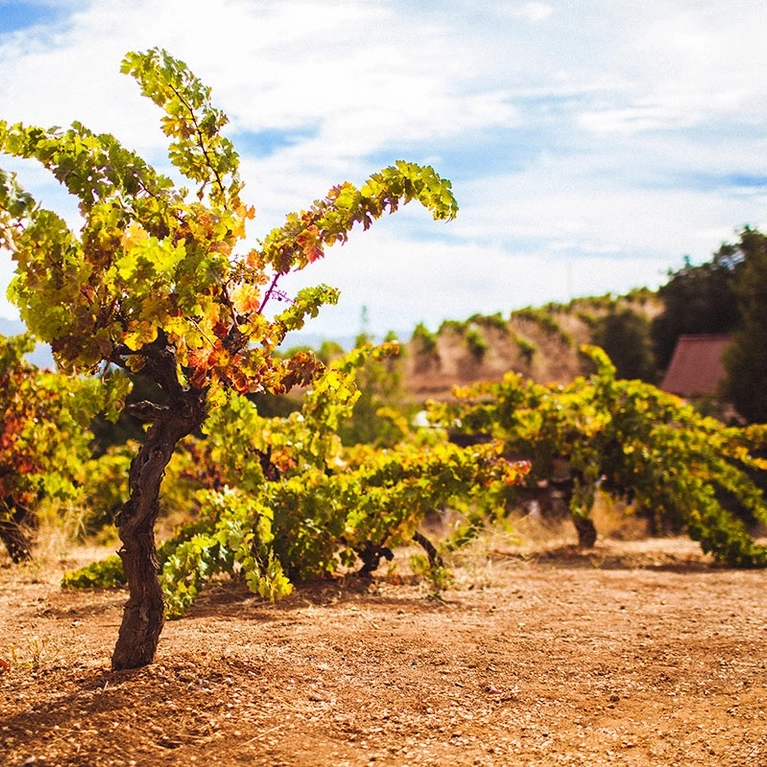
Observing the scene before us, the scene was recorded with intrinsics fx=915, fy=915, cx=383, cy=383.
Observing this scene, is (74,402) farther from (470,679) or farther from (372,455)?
(372,455)

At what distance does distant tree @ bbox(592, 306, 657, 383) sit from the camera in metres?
25.8

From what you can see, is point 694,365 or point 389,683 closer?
point 389,683

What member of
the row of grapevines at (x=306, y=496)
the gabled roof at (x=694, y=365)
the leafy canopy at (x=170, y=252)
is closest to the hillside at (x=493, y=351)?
the gabled roof at (x=694, y=365)

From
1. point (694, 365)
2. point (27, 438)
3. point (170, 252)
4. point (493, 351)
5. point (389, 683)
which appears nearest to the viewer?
point (170, 252)

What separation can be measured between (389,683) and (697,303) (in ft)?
82.7


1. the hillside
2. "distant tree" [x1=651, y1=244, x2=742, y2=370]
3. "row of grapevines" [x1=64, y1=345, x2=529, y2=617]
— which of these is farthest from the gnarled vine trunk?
"distant tree" [x1=651, y1=244, x2=742, y2=370]

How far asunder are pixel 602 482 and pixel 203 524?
177 inches

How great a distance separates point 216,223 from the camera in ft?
11.8

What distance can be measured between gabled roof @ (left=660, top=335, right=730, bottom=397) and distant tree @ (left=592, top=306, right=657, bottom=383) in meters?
0.98

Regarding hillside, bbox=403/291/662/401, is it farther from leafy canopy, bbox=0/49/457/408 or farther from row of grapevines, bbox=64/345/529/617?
leafy canopy, bbox=0/49/457/408

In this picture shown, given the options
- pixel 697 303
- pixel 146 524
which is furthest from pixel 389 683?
pixel 697 303

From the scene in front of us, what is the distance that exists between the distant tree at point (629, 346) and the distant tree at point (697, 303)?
1.40 meters

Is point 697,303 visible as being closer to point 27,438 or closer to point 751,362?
point 751,362

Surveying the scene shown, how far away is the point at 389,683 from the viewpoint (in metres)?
3.71
